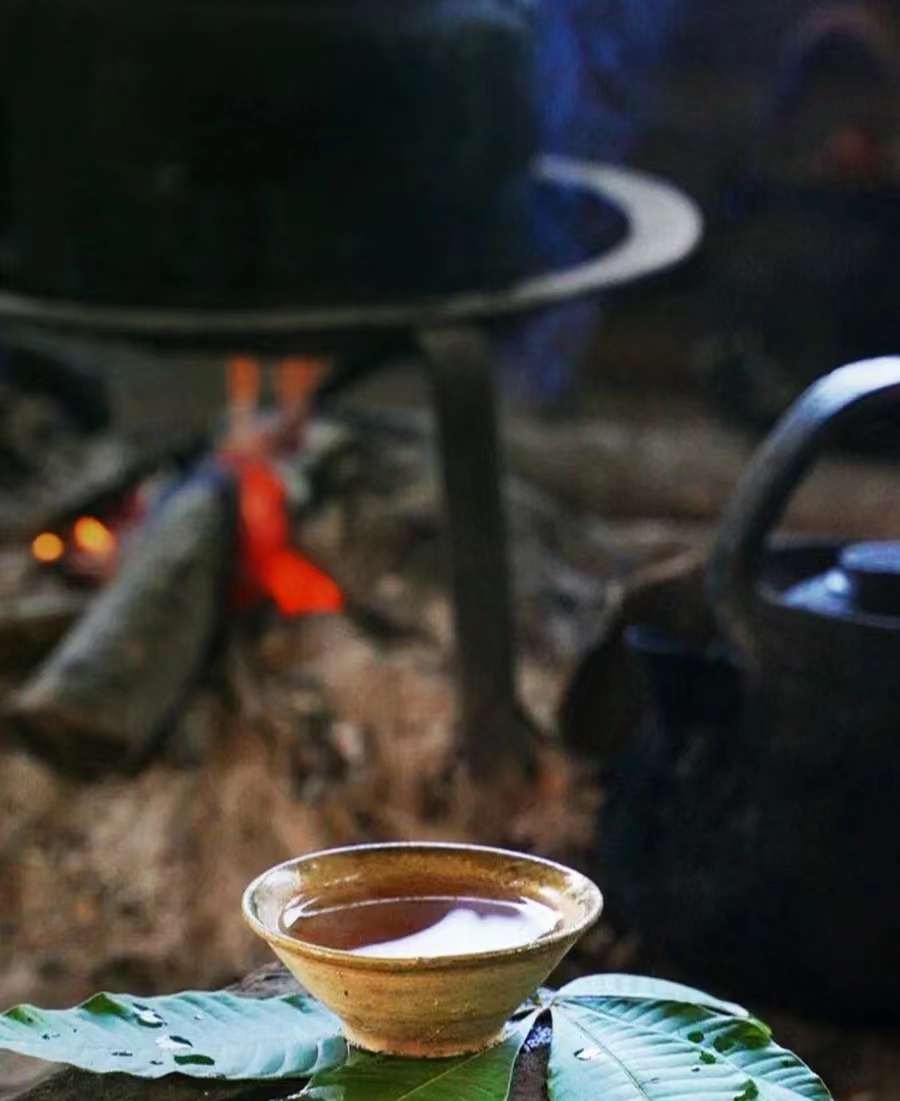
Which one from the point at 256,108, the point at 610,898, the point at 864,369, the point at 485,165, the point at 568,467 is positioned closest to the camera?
the point at 864,369

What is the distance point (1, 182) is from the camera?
293cm

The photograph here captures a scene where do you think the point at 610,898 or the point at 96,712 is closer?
the point at 610,898

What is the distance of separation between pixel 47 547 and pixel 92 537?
9 centimetres

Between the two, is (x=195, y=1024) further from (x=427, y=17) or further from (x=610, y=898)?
(x=427, y=17)

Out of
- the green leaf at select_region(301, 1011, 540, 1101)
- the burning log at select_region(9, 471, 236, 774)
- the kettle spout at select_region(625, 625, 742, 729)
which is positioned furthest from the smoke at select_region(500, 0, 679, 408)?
the green leaf at select_region(301, 1011, 540, 1101)

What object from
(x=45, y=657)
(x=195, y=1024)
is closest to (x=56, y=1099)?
(x=195, y=1024)

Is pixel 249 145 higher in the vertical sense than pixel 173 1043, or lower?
higher

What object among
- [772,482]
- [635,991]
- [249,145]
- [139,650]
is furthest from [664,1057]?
[139,650]

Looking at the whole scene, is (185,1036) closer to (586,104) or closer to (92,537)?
(92,537)

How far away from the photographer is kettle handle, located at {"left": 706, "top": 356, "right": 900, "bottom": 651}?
200 cm

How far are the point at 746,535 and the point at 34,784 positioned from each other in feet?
4.76

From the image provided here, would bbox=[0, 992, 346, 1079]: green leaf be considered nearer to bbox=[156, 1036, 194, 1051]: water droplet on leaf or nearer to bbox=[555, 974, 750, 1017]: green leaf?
bbox=[156, 1036, 194, 1051]: water droplet on leaf

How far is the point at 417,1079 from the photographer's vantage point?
1.15 meters

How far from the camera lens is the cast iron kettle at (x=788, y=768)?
204cm
